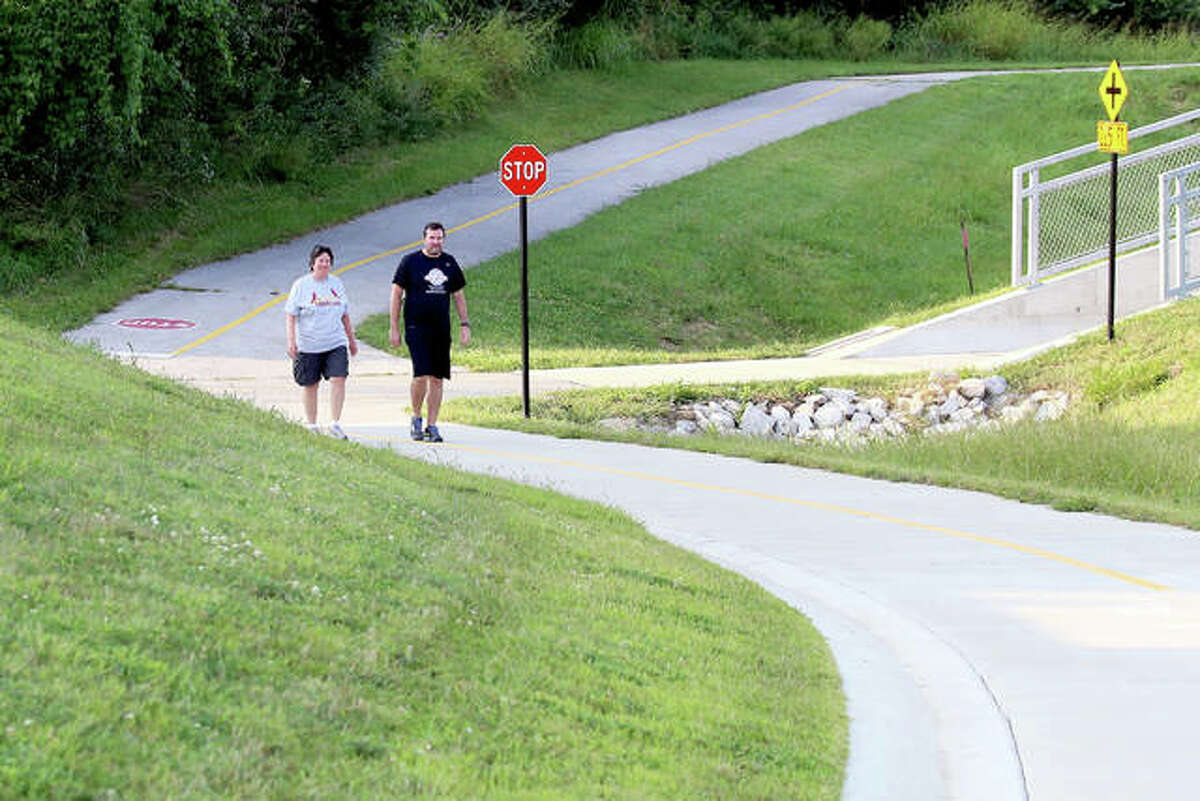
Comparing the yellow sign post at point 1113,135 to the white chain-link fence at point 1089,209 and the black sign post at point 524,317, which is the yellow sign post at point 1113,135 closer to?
the white chain-link fence at point 1089,209

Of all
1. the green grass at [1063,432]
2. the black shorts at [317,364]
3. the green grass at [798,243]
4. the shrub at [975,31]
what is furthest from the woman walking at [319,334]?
the shrub at [975,31]

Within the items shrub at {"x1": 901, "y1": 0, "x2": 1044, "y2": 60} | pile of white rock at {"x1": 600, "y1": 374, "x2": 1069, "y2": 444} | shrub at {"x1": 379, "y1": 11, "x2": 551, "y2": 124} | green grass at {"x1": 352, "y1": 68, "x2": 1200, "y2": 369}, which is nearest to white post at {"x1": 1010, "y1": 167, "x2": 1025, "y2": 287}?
green grass at {"x1": 352, "y1": 68, "x2": 1200, "y2": 369}

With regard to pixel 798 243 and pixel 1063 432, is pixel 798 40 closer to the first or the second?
pixel 798 243

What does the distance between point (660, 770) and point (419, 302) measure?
1016 centimetres

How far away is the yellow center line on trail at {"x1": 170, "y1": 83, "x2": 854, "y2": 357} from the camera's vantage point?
79.7ft

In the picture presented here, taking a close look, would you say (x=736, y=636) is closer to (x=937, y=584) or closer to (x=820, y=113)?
(x=937, y=584)

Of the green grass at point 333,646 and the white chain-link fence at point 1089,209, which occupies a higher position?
the green grass at point 333,646

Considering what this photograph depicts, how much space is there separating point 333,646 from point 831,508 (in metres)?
7.67

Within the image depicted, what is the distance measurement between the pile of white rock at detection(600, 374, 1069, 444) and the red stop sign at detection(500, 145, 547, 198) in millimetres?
2597

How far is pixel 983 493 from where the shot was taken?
1427cm

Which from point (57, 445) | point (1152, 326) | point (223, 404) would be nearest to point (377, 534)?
point (57, 445)

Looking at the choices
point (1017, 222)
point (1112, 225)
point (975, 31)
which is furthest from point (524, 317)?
point (975, 31)

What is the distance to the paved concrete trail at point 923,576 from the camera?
23.6 ft

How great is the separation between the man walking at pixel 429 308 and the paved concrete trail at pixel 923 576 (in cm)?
62
